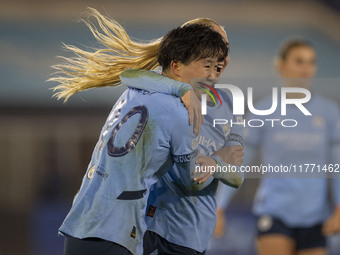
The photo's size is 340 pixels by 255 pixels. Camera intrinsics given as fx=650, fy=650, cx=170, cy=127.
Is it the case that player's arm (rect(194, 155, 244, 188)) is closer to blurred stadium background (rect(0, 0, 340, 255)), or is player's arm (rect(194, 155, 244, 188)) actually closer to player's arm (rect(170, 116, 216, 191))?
player's arm (rect(170, 116, 216, 191))

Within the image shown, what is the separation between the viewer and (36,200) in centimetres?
1009

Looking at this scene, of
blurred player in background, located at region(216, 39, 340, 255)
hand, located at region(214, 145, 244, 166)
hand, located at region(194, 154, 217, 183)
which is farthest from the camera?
blurred player in background, located at region(216, 39, 340, 255)

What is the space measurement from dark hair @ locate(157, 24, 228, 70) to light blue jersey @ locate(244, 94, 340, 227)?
174 centimetres

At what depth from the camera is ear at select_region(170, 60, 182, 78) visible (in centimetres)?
321

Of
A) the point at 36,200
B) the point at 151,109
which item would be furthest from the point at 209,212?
the point at 36,200

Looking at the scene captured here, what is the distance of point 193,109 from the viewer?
3.05 m

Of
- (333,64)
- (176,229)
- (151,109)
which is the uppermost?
(333,64)

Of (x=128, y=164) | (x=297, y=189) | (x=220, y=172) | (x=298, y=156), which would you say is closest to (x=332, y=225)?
(x=297, y=189)

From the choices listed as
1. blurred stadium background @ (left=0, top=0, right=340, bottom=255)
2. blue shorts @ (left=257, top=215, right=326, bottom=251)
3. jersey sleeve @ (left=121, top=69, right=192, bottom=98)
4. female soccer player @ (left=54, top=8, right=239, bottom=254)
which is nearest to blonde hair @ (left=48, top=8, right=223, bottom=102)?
jersey sleeve @ (left=121, top=69, right=192, bottom=98)

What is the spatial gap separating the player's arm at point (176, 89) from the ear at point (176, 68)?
0.36 ft

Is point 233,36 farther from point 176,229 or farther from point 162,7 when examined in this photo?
point 176,229

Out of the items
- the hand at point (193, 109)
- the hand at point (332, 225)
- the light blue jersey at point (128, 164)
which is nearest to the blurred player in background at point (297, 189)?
the hand at point (332, 225)

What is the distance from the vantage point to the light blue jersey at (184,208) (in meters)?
3.34

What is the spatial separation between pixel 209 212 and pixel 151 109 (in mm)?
778
